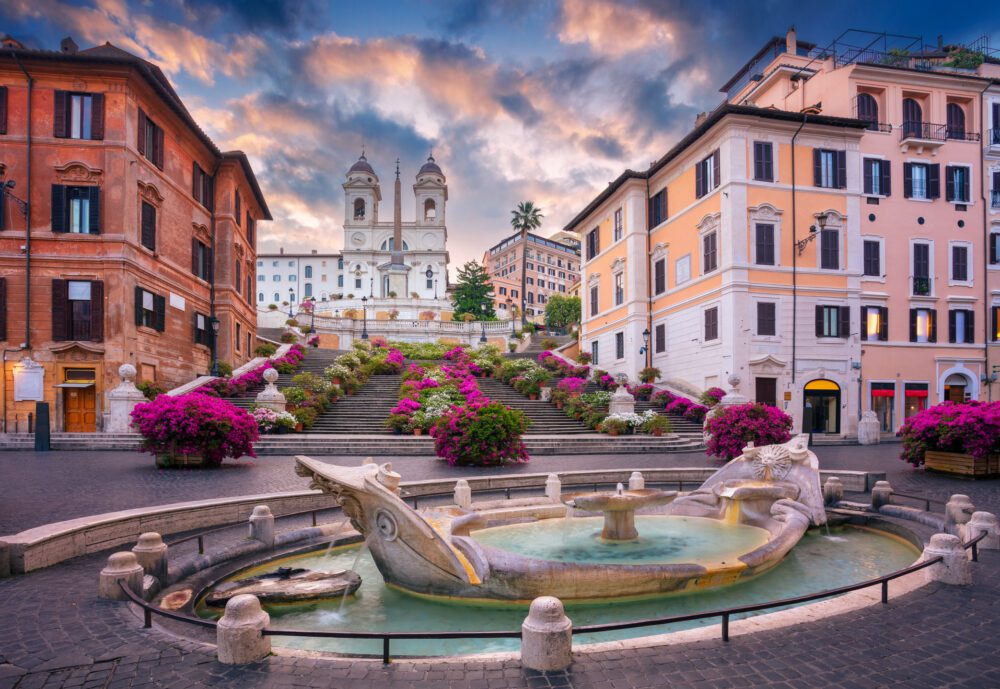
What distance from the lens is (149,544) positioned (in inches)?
255

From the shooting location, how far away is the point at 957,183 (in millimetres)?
31406

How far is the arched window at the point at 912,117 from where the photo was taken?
3089 centimetres

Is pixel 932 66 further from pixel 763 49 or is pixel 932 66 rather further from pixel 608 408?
pixel 608 408

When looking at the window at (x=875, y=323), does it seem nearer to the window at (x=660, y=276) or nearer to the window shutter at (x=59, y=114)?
the window at (x=660, y=276)

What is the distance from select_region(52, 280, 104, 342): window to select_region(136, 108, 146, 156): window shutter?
6324 millimetres

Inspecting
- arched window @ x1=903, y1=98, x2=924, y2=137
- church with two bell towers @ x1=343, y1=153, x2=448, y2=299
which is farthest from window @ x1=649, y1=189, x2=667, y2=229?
church with two bell towers @ x1=343, y1=153, x2=448, y2=299

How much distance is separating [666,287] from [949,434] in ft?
66.6

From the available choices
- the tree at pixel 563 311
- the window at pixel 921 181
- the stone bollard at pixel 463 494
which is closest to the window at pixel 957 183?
the window at pixel 921 181

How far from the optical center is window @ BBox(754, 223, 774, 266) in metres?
28.1

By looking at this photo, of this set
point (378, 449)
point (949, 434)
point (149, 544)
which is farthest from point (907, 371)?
point (149, 544)

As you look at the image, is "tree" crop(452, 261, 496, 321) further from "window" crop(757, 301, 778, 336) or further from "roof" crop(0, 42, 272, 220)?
"window" crop(757, 301, 778, 336)

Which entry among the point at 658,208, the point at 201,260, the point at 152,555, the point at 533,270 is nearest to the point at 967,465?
the point at 152,555

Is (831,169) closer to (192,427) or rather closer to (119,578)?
(192,427)

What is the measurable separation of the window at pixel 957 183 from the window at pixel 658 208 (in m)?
14.8
